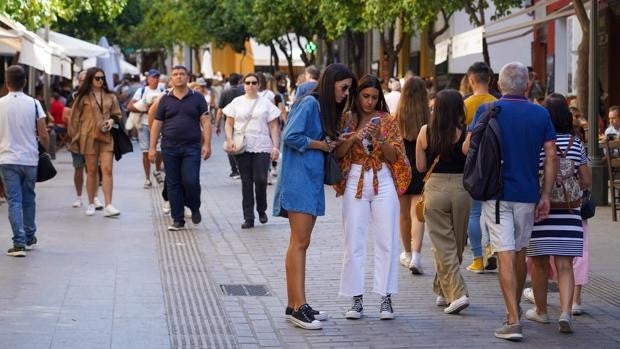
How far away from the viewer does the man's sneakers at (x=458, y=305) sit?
8.84 metres

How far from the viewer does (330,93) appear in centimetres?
835

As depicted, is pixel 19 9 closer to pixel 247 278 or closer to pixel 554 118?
pixel 247 278

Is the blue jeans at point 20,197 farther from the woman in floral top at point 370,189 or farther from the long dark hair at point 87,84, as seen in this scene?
the woman in floral top at point 370,189

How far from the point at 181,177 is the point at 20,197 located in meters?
2.57

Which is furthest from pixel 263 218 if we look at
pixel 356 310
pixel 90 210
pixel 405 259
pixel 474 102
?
pixel 356 310

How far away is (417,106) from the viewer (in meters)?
10.8

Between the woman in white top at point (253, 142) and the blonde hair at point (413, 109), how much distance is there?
3.63 m

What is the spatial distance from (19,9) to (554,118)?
15102 millimetres

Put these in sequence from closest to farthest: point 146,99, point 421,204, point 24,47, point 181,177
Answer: point 421,204 < point 181,177 < point 24,47 < point 146,99

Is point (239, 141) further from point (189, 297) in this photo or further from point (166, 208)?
point (189, 297)

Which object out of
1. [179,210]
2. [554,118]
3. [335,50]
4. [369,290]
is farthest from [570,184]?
[335,50]

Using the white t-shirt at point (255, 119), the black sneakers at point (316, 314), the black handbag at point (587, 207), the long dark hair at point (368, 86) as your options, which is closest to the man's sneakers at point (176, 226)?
the white t-shirt at point (255, 119)

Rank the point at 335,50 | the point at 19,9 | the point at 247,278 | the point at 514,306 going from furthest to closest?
the point at 335,50 → the point at 19,9 → the point at 247,278 → the point at 514,306

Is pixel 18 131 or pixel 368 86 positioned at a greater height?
pixel 368 86
